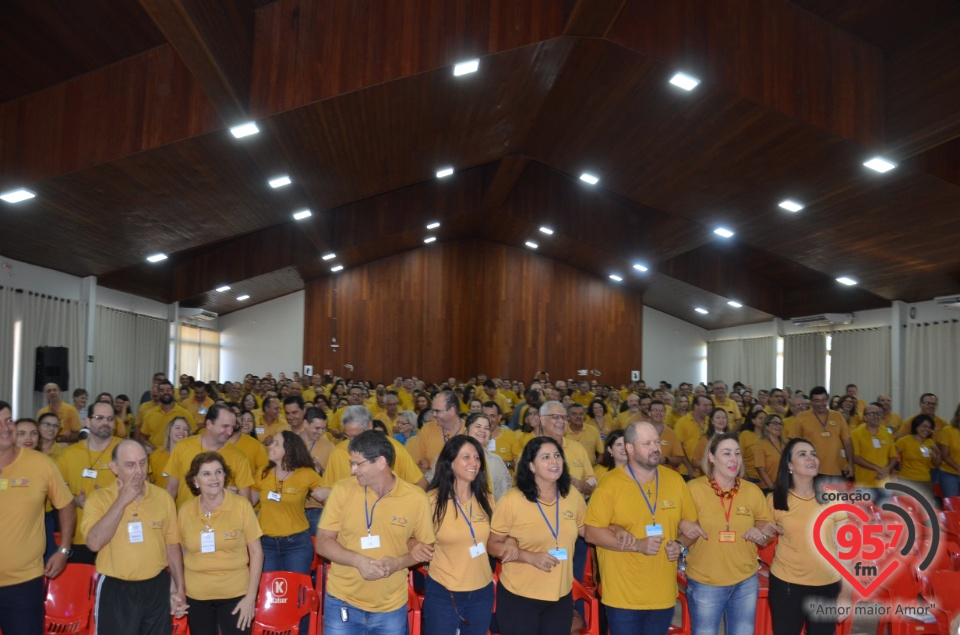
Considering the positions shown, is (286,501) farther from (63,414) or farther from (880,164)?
(880,164)

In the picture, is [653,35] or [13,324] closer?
[653,35]

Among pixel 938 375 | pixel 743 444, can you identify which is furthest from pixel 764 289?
pixel 743 444

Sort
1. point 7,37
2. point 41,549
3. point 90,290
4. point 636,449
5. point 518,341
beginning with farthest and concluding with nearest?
point 518,341 < point 90,290 < point 7,37 < point 41,549 < point 636,449

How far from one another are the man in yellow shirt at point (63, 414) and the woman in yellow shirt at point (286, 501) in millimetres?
4219

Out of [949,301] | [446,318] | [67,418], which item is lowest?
[67,418]

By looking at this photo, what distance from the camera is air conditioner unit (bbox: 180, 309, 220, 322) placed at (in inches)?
747

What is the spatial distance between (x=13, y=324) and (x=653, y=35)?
10.7 m

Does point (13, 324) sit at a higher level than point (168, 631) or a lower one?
higher

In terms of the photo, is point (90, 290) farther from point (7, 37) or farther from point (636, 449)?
point (636, 449)

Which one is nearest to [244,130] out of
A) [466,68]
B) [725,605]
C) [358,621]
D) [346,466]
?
[466,68]

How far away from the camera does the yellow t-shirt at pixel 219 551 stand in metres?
3.79

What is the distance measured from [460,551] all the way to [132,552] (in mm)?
1684

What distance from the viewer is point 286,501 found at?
4836 millimetres

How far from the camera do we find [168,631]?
12.2 feet
